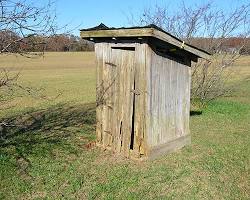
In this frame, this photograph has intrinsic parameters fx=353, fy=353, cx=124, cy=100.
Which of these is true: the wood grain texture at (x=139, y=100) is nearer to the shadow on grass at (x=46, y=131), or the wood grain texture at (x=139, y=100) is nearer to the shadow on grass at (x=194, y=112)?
the shadow on grass at (x=46, y=131)

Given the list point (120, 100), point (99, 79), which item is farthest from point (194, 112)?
point (120, 100)

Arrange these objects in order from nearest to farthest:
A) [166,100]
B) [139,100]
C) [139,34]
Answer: [139,34], [139,100], [166,100]

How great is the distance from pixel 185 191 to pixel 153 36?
289cm

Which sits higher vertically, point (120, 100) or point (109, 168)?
point (120, 100)

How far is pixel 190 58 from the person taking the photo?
8734 millimetres

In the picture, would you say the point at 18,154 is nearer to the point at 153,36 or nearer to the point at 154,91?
the point at 154,91

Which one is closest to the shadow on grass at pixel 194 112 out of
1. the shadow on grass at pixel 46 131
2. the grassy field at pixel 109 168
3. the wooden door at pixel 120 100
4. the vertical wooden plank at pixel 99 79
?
the grassy field at pixel 109 168

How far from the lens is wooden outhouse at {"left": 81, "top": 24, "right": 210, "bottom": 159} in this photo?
23.5 ft

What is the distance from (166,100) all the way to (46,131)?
12.1 feet

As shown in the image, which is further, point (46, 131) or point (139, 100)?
point (46, 131)

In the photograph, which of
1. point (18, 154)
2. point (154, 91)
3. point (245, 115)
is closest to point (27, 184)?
point (18, 154)

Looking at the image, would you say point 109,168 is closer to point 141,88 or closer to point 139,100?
point 139,100

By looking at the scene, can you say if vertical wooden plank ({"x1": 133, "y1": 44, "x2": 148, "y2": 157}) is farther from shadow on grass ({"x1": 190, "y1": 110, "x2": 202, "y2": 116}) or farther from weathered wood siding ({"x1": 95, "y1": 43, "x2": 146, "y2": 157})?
shadow on grass ({"x1": 190, "y1": 110, "x2": 202, "y2": 116})

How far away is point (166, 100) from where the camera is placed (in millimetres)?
7941
